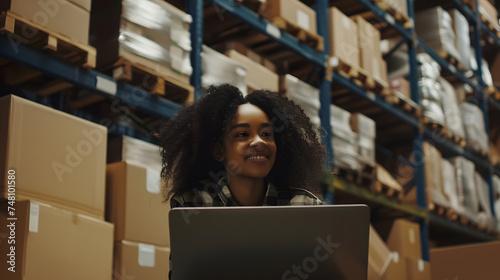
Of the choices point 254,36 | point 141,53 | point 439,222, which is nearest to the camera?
point 141,53

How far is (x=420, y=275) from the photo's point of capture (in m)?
5.46

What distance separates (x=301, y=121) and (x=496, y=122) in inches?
292

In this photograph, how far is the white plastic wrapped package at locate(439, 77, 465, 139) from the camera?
22.5 ft

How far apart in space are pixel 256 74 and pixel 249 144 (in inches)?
91.4

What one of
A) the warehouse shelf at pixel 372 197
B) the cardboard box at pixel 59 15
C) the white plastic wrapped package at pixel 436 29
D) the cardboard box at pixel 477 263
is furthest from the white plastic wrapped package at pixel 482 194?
the cardboard box at pixel 59 15

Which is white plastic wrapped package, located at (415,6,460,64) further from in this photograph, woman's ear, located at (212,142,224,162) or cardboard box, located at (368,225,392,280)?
woman's ear, located at (212,142,224,162)

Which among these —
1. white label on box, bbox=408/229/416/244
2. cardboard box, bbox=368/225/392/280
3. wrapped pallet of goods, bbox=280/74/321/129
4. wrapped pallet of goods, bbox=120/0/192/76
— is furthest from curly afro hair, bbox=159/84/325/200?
white label on box, bbox=408/229/416/244

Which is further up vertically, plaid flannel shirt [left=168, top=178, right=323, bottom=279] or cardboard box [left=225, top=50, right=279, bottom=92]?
cardboard box [left=225, top=50, right=279, bottom=92]

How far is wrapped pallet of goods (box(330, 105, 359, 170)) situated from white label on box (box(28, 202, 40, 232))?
293 centimetres

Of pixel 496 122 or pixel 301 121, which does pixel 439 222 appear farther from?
pixel 301 121

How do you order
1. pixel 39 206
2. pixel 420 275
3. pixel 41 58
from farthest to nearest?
1. pixel 420 275
2. pixel 41 58
3. pixel 39 206

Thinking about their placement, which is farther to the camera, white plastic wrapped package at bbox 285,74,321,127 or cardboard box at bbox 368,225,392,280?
white plastic wrapped package at bbox 285,74,321,127

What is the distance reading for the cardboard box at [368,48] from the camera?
5785 millimetres

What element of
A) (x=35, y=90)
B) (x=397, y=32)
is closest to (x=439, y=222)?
(x=397, y=32)
